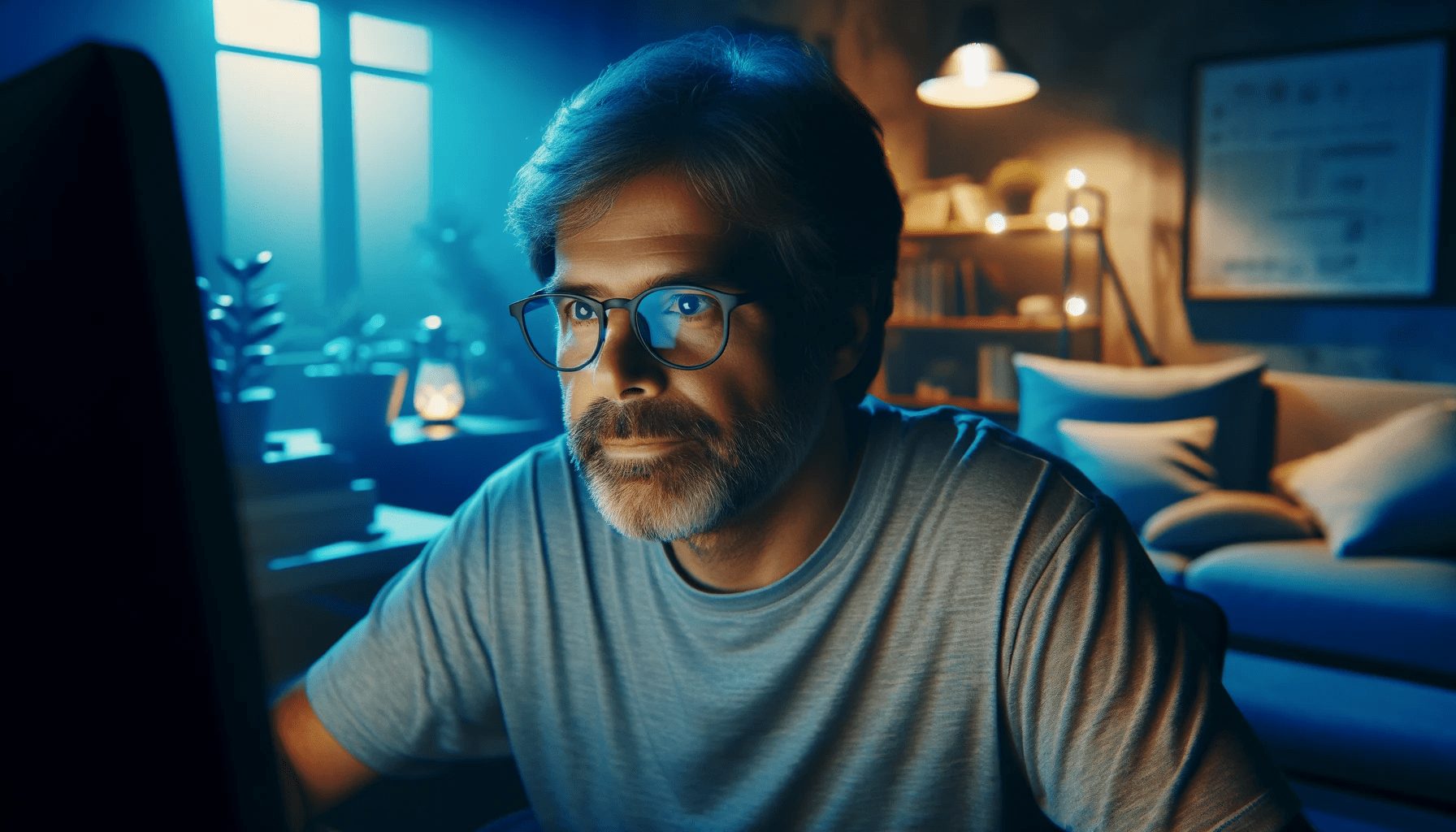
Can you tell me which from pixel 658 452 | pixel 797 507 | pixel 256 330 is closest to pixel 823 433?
pixel 797 507

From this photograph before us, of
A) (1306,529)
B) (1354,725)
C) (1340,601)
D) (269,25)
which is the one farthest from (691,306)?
(269,25)

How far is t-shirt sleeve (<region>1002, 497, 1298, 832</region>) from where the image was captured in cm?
69

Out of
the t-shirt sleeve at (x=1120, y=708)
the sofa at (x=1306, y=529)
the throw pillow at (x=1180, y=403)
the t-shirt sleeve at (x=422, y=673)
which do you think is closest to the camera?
the t-shirt sleeve at (x=1120, y=708)

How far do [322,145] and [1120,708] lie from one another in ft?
13.7

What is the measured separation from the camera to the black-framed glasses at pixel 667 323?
88cm

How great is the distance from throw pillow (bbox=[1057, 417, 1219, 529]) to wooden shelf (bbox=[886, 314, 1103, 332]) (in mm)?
957

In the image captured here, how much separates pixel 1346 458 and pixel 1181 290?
1.40 meters

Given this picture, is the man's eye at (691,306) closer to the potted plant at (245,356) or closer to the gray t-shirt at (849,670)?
the gray t-shirt at (849,670)

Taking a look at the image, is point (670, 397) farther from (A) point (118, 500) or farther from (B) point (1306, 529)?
(B) point (1306, 529)

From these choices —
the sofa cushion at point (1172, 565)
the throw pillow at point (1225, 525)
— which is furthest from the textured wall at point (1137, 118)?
the sofa cushion at point (1172, 565)

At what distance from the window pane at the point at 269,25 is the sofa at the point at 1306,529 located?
3.26 m

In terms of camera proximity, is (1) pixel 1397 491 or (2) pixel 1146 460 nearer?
(1) pixel 1397 491

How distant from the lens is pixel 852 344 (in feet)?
3.59

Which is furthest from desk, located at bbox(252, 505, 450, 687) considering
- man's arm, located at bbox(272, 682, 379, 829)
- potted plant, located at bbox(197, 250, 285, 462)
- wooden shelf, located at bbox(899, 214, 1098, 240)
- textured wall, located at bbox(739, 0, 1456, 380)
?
textured wall, located at bbox(739, 0, 1456, 380)
